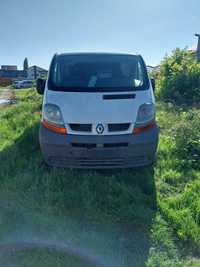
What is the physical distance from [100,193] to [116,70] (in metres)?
2.01

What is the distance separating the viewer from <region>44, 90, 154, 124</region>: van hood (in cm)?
342

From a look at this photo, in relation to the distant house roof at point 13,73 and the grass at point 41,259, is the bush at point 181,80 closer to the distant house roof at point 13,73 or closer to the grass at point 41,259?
the grass at point 41,259

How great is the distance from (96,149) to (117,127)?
397 mm

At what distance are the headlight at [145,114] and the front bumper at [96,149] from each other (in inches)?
6.8

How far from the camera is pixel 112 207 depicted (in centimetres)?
321

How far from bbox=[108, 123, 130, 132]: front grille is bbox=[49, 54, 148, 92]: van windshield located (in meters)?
0.60

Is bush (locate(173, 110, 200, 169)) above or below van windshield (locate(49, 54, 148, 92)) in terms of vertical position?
below

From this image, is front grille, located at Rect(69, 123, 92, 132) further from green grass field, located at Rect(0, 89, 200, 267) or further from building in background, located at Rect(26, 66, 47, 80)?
building in background, located at Rect(26, 66, 47, 80)

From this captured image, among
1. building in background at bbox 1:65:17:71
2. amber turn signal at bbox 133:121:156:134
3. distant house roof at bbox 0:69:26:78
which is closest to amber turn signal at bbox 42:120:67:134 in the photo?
amber turn signal at bbox 133:121:156:134

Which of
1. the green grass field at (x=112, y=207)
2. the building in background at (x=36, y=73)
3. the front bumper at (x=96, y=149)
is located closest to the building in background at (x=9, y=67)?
the building in background at (x=36, y=73)

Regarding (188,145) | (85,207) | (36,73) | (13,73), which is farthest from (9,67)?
(85,207)

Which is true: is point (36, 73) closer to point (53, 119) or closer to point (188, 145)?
point (188, 145)

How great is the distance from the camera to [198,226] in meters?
2.94

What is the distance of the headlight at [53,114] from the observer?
348 cm
